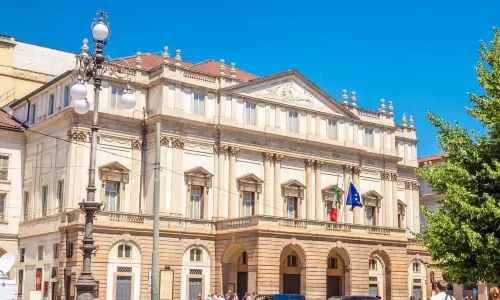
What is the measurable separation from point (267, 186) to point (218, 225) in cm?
553

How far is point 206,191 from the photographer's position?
52.5 metres

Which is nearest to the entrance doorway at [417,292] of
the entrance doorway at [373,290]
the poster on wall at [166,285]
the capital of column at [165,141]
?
the entrance doorway at [373,290]

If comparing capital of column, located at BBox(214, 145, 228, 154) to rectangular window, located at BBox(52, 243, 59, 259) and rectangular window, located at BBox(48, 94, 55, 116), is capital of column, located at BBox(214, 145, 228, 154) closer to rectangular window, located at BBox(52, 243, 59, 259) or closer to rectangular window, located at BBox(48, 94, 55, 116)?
rectangular window, located at BBox(48, 94, 55, 116)

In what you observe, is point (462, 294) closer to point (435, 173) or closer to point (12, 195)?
point (12, 195)

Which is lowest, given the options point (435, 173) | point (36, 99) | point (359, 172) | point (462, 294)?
point (462, 294)

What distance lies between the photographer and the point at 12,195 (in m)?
53.6

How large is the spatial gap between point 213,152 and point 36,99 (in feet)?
47.3

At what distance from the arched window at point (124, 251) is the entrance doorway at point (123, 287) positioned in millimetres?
1412

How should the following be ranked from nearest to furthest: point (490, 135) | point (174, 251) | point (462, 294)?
point (490, 135) → point (174, 251) → point (462, 294)

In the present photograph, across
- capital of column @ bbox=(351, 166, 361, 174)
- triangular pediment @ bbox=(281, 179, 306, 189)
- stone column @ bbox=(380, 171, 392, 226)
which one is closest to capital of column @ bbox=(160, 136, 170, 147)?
triangular pediment @ bbox=(281, 179, 306, 189)

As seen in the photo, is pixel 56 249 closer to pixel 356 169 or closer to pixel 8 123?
pixel 8 123

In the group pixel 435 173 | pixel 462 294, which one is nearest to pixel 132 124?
pixel 435 173

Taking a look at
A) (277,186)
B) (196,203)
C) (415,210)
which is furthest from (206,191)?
(415,210)

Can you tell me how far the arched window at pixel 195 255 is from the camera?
50728 millimetres
